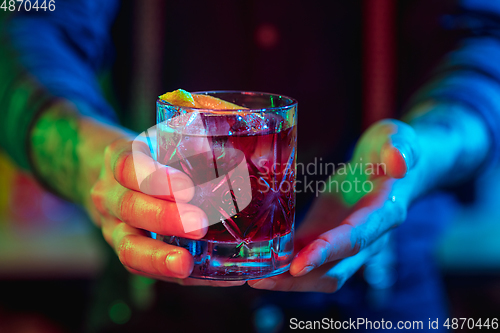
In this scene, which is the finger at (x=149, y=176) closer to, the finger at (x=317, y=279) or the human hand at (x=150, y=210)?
the human hand at (x=150, y=210)

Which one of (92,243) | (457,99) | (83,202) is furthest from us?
(92,243)

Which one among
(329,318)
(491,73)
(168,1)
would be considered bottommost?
(329,318)

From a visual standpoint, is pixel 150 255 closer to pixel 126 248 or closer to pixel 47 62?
pixel 126 248

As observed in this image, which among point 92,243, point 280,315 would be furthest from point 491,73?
point 92,243

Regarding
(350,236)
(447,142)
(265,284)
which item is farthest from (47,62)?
(447,142)

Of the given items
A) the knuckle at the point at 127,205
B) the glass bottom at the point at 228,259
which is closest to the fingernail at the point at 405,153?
the glass bottom at the point at 228,259

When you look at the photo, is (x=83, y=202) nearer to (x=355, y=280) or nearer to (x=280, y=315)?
(x=280, y=315)
